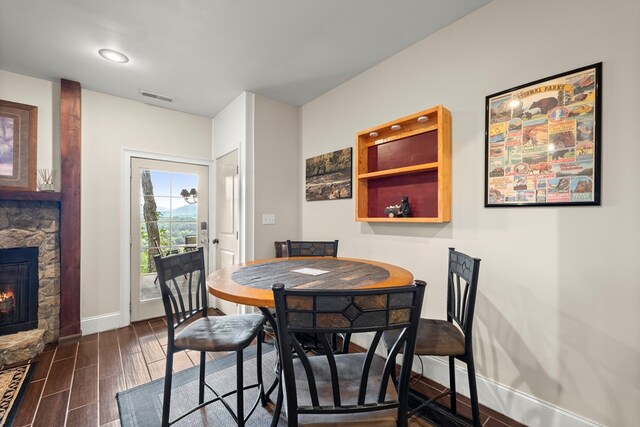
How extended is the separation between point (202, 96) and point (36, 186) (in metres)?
1.87

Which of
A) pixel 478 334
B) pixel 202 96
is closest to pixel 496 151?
pixel 478 334

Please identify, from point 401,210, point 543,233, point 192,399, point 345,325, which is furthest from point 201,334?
point 543,233

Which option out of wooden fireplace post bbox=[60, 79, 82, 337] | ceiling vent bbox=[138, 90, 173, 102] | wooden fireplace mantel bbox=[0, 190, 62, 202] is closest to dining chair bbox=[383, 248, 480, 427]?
wooden fireplace post bbox=[60, 79, 82, 337]

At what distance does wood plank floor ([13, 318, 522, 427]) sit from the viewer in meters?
1.71

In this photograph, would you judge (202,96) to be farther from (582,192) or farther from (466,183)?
(582,192)

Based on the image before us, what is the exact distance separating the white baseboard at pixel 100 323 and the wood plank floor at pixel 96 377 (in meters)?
0.08

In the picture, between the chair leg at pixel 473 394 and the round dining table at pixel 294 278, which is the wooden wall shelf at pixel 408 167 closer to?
the round dining table at pixel 294 278

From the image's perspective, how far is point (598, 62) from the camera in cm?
143

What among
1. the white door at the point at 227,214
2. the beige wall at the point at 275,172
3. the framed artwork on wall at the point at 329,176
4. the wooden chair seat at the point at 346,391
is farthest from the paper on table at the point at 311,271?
the white door at the point at 227,214

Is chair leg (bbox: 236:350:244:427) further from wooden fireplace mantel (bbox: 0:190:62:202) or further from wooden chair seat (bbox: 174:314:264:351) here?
wooden fireplace mantel (bbox: 0:190:62:202)

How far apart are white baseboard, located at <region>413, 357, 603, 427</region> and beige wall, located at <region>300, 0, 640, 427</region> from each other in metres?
0.02

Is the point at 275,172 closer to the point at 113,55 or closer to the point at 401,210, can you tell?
the point at 401,210

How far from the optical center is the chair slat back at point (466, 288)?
1.40 metres

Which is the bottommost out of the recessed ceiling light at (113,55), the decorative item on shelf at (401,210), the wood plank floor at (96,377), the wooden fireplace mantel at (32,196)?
the wood plank floor at (96,377)
